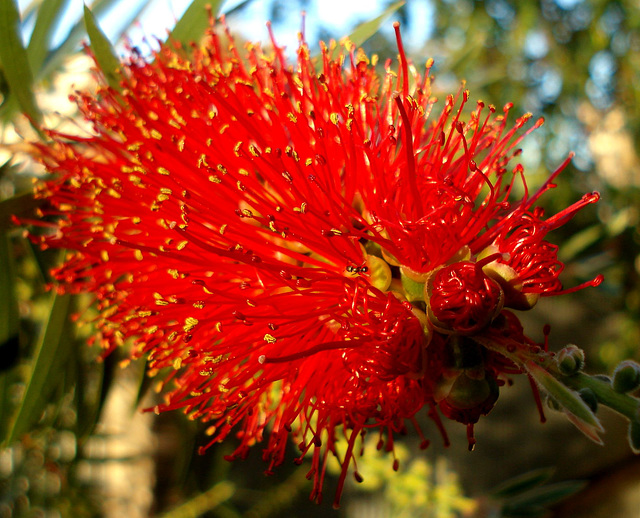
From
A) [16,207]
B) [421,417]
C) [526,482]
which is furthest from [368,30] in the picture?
[421,417]

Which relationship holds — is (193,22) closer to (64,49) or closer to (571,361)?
(64,49)

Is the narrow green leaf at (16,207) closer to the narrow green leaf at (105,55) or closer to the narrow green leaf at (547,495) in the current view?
the narrow green leaf at (105,55)

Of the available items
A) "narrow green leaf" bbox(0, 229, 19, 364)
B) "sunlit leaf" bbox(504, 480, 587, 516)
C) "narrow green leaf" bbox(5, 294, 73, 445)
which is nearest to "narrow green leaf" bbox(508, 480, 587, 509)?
"sunlit leaf" bbox(504, 480, 587, 516)

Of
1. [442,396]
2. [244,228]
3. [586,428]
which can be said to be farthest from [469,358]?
[244,228]

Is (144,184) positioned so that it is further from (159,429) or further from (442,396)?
(159,429)

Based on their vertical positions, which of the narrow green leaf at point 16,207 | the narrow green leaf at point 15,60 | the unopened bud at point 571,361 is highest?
the narrow green leaf at point 15,60

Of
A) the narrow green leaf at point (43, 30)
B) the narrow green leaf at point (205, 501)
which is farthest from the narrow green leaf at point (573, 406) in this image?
the narrow green leaf at point (205, 501)

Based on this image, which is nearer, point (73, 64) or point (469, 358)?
point (469, 358)
